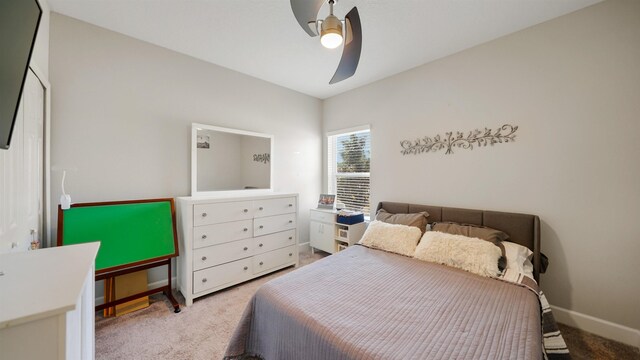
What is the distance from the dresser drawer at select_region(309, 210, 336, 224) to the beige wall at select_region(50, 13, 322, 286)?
159cm

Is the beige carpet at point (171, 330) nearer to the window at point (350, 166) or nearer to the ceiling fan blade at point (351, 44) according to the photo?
the window at point (350, 166)

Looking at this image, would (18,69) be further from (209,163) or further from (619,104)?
(619,104)

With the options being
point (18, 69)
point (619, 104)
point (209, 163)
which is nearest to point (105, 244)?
point (209, 163)

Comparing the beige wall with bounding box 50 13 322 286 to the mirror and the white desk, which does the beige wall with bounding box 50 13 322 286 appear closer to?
the mirror

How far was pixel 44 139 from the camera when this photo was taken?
6.17ft

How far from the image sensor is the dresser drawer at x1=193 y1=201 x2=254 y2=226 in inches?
91.0

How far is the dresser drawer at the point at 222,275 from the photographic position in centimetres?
232

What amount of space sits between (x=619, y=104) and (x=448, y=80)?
1.31 m

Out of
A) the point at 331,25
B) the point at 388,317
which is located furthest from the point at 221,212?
the point at 331,25

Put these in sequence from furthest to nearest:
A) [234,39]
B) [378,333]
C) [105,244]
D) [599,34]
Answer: [234,39], [105,244], [599,34], [378,333]

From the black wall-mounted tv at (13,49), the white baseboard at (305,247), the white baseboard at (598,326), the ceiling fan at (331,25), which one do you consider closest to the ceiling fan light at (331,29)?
the ceiling fan at (331,25)

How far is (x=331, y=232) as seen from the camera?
3.37m

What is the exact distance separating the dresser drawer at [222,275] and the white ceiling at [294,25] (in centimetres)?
Result: 237

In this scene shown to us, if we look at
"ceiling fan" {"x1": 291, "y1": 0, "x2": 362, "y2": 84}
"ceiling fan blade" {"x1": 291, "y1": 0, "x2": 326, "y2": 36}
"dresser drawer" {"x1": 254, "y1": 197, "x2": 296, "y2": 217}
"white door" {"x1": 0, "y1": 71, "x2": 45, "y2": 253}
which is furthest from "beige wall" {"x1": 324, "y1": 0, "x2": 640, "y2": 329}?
"white door" {"x1": 0, "y1": 71, "x2": 45, "y2": 253}
